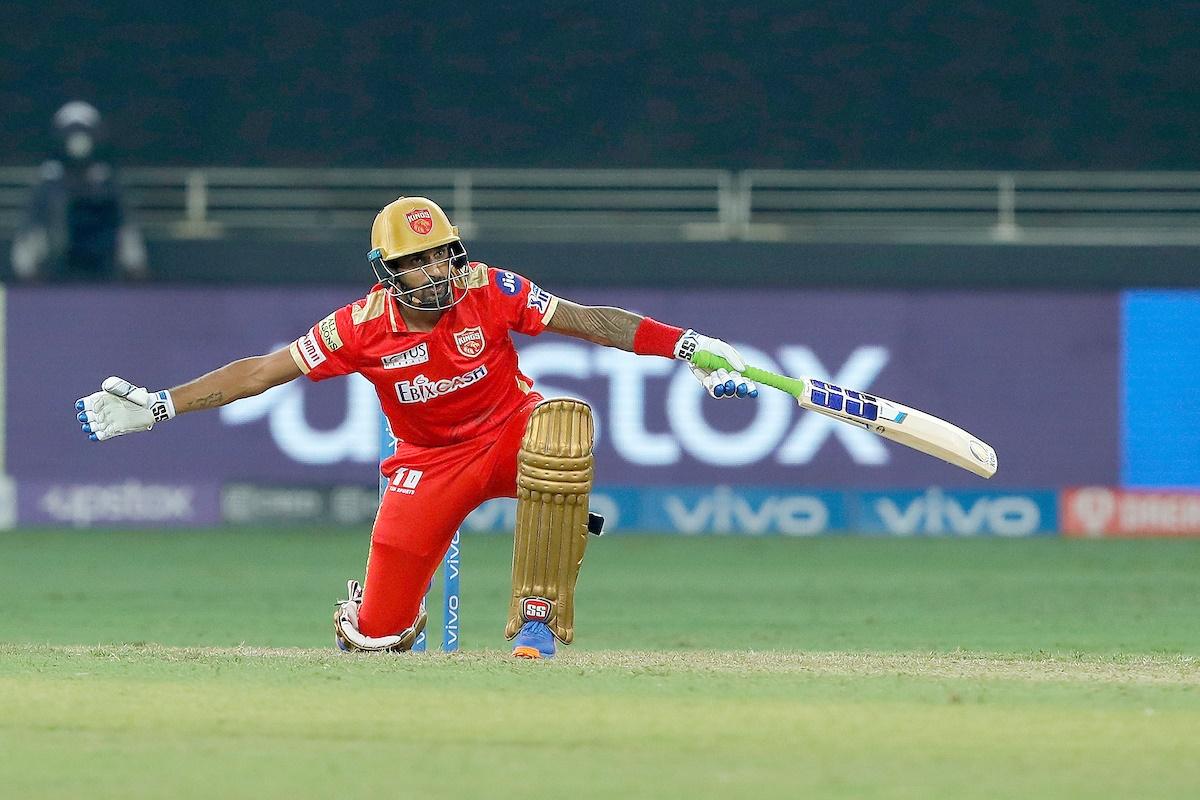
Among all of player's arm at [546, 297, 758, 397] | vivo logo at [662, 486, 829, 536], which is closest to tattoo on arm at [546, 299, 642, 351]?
player's arm at [546, 297, 758, 397]

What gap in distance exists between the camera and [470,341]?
7266 millimetres

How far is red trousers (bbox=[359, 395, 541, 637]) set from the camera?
7457mm

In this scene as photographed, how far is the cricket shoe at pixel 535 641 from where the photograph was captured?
7.02 metres

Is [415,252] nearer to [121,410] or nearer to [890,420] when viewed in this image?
[121,410]

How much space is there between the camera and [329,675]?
632cm

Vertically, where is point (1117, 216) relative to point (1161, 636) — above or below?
above

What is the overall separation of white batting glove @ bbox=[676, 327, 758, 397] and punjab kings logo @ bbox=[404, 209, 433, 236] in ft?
3.26

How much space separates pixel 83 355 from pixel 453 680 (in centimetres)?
1038

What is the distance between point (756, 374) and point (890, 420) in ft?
1.82

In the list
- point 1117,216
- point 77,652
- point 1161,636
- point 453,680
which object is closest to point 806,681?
point 453,680

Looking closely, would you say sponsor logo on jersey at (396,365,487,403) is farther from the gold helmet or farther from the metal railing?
the metal railing

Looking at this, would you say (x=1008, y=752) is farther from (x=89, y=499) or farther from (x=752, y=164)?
(x=752, y=164)

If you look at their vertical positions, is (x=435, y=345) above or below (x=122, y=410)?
above

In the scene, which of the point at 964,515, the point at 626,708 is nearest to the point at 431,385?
the point at 626,708
